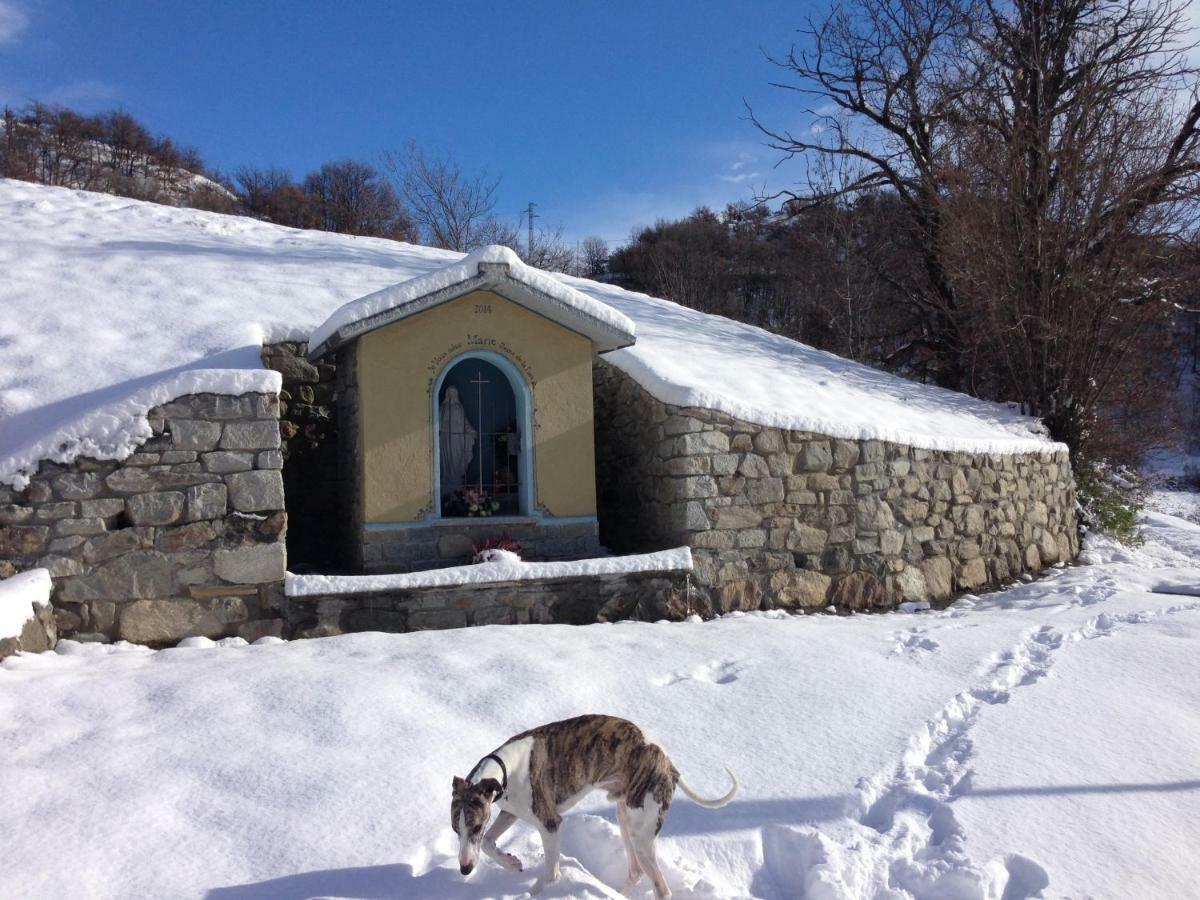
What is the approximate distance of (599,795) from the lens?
12.0 ft

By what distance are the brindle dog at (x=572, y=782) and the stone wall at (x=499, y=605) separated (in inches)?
136

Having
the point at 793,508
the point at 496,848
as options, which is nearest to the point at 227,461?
the point at 496,848

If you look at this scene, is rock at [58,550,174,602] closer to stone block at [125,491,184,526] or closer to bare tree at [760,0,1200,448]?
stone block at [125,491,184,526]

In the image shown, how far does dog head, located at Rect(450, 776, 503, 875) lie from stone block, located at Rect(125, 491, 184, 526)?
13.1 feet

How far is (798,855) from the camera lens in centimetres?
331

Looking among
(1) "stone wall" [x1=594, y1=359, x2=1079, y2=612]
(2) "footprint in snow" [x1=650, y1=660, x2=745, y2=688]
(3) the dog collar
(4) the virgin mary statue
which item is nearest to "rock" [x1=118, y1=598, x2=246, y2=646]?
(4) the virgin mary statue

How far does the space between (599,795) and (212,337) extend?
218 inches

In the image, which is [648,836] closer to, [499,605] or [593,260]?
[499,605]

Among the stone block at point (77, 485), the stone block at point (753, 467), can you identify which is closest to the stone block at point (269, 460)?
the stone block at point (77, 485)

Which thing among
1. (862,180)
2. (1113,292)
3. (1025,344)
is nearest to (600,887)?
(1025,344)

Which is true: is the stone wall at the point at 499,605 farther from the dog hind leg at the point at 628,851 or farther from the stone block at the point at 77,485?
the dog hind leg at the point at 628,851

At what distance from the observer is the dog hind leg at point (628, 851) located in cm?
290

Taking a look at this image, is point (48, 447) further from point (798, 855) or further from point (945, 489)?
point (945, 489)

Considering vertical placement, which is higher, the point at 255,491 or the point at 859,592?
the point at 255,491
